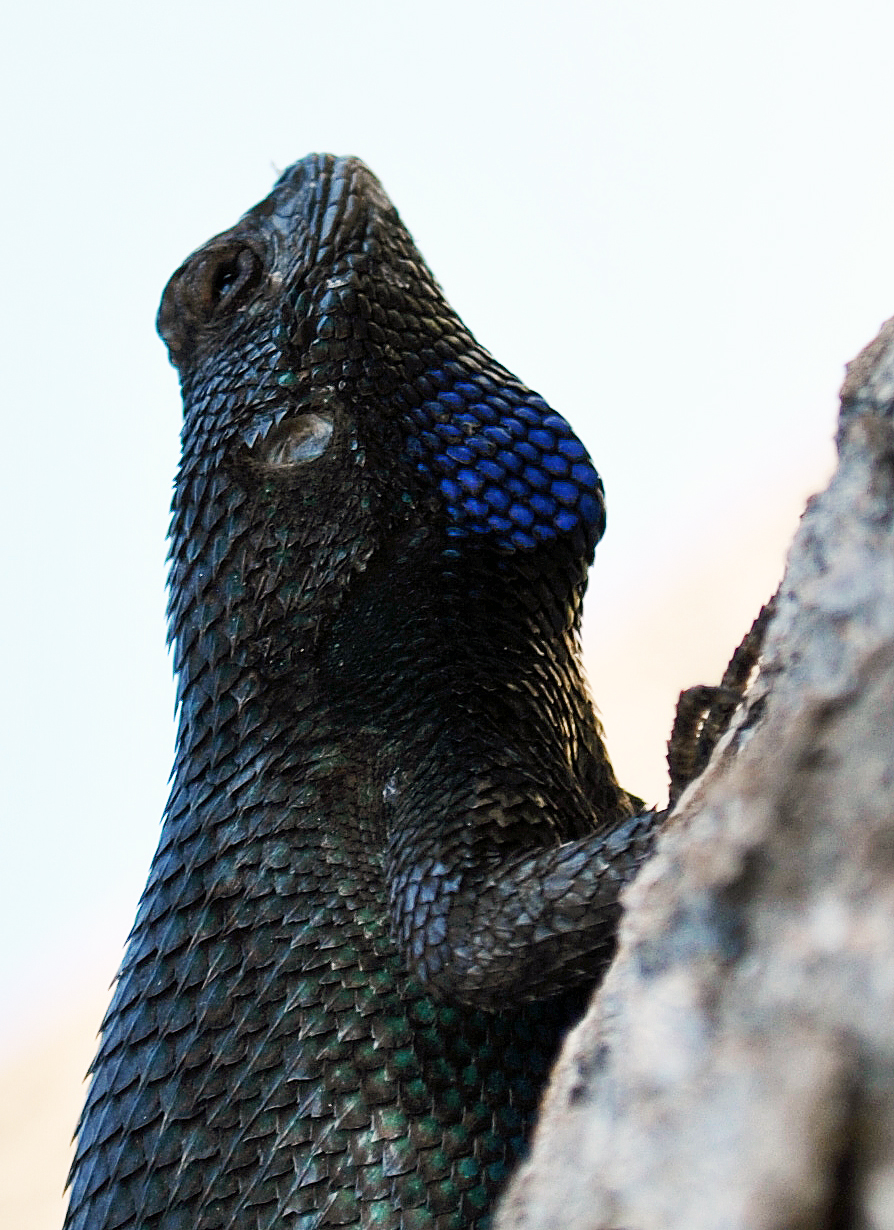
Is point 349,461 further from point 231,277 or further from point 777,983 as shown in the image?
point 777,983

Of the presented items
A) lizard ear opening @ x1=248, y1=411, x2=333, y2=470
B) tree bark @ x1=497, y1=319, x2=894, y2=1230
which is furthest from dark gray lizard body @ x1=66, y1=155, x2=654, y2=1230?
tree bark @ x1=497, y1=319, x2=894, y2=1230

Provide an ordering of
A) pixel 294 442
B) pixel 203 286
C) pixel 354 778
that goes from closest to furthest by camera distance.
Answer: pixel 354 778 < pixel 294 442 < pixel 203 286

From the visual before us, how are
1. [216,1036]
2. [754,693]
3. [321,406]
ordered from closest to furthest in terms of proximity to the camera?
[754,693]
[216,1036]
[321,406]

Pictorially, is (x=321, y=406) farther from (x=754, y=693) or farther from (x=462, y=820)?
(x=754, y=693)

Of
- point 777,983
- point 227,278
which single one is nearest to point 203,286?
point 227,278

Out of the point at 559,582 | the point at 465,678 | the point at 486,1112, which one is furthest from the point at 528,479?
the point at 486,1112

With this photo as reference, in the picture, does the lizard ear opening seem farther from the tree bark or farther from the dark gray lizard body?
the tree bark
